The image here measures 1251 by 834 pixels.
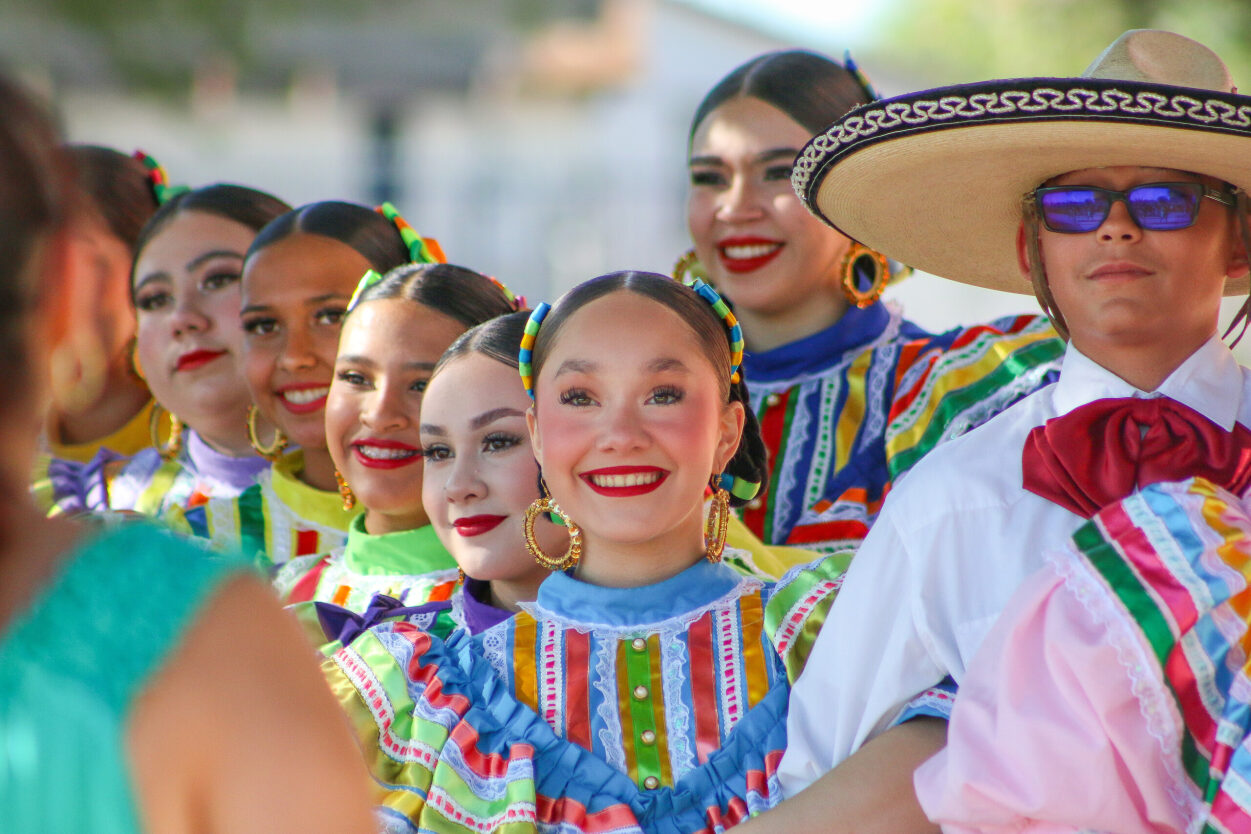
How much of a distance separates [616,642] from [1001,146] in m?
1.12

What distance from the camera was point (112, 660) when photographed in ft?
3.99

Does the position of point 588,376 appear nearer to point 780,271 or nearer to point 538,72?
point 780,271

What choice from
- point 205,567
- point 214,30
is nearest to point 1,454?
point 205,567

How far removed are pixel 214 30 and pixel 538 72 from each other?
433 cm

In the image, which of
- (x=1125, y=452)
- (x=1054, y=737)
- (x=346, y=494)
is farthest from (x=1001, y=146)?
(x=346, y=494)

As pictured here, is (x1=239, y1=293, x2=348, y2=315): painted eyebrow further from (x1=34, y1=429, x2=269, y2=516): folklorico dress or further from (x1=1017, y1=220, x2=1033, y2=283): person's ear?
(x1=1017, y1=220, x2=1033, y2=283): person's ear

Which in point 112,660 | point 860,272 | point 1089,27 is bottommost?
point 112,660

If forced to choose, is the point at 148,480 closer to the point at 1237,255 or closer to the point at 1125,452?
the point at 1125,452

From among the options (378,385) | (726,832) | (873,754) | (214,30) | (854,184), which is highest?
(214,30)

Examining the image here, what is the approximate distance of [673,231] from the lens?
58.0 feet

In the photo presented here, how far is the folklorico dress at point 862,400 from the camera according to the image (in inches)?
136

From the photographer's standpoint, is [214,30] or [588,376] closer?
[588,376]

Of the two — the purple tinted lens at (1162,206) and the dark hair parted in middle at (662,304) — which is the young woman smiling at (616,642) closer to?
the dark hair parted in middle at (662,304)

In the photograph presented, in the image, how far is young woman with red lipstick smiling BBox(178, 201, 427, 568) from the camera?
12.6ft
